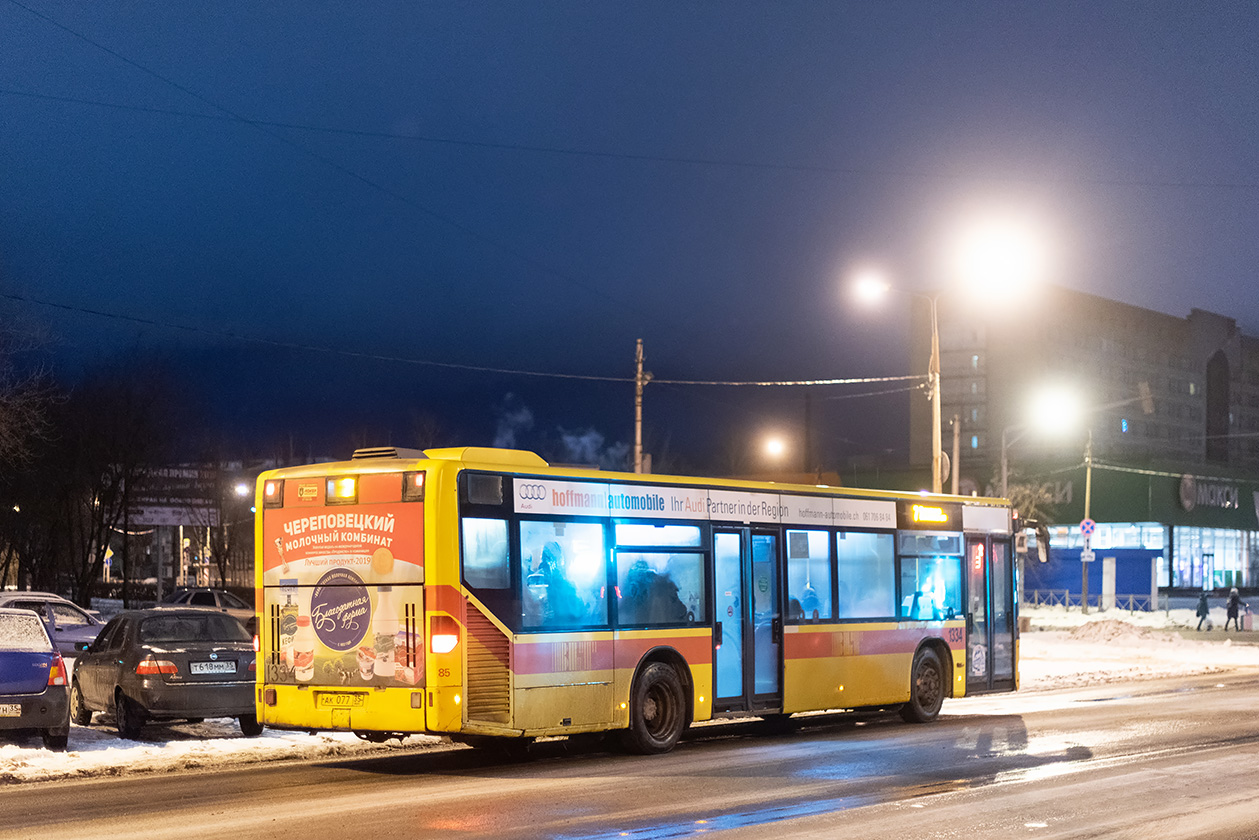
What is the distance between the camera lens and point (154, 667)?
55.0 feet

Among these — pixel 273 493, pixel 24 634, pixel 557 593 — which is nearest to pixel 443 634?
pixel 557 593

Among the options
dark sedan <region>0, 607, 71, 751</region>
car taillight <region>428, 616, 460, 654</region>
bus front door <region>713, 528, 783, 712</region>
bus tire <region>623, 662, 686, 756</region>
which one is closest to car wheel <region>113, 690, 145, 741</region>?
dark sedan <region>0, 607, 71, 751</region>

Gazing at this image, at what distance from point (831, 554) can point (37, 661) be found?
9.13m

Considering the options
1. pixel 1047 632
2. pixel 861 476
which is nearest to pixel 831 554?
pixel 1047 632

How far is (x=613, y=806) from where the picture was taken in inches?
448

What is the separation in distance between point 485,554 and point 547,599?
3.06 ft

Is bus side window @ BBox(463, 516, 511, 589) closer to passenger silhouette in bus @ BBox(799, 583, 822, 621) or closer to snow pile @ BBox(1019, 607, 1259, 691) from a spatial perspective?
passenger silhouette in bus @ BBox(799, 583, 822, 621)

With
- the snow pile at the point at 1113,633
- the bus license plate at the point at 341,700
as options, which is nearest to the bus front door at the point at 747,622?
the bus license plate at the point at 341,700

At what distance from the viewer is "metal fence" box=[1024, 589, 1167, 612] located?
211ft

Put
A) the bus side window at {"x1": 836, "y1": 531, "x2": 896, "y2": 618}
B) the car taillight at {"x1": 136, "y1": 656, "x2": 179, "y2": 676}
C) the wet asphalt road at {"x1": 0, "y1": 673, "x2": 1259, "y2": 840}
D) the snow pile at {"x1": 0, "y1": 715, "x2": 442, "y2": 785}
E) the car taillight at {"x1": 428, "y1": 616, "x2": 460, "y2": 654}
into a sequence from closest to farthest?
the wet asphalt road at {"x1": 0, "y1": 673, "x2": 1259, "y2": 840}
the car taillight at {"x1": 428, "y1": 616, "x2": 460, "y2": 654}
the snow pile at {"x1": 0, "y1": 715, "x2": 442, "y2": 785}
the car taillight at {"x1": 136, "y1": 656, "x2": 179, "y2": 676}
the bus side window at {"x1": 836, "y1": 531, "x2": 896, "y2": 618}

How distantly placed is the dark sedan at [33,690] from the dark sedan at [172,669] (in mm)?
1357

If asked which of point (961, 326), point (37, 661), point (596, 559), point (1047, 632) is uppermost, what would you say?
point (961, 326)

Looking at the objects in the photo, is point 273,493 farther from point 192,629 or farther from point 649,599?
point 649,599

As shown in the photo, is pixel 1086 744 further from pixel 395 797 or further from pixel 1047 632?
pixel 1047 632
